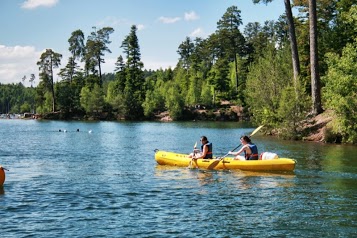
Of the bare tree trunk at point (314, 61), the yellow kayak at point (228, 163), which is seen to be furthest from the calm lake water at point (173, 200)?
the bare tree trunk at point (314, 61)

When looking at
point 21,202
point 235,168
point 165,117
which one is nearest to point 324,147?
point 235,168

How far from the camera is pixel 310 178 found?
17.6 metres

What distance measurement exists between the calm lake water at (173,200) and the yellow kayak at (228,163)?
46cm

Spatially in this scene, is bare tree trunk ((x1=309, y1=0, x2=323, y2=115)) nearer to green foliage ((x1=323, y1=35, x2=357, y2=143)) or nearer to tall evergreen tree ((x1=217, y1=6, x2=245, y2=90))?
green foliage ((x1=323, y1=35, x2=357, y2=143))

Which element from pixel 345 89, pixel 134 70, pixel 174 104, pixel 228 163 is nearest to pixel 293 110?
pixel 345 89

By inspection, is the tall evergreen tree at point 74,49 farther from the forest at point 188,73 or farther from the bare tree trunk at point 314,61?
the bare tree trunk at point 314,61

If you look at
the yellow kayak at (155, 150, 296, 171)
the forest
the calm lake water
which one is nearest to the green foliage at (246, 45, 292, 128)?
the forest

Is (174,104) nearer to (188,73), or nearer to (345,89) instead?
(188,73)

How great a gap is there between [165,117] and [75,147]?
53.3 m

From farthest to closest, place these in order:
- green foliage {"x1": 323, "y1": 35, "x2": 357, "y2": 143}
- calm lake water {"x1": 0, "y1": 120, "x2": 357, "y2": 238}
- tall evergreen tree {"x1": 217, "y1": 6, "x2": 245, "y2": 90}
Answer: tall evergreen tree {"x1": 217, "y1": 6, "x2": 245, "y2": 90} → green foliage {"x1": 323, "y1": 35, "x2": 357, "y2": 143} → calm lake water {"x1": 0, "y1": 120, "x2": 357, "y2": 238}

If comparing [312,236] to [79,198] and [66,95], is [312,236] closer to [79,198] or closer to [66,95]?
[79,198]

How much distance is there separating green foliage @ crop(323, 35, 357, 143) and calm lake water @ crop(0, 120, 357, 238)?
5.20 meters

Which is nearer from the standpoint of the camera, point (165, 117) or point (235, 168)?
point (235, 168)

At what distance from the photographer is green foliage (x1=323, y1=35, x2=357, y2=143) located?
27.1 metres
